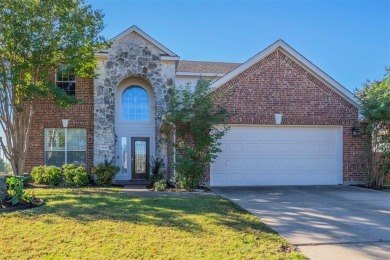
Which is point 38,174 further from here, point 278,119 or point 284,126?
point 284,126

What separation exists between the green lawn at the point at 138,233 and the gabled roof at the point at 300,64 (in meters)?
6.11

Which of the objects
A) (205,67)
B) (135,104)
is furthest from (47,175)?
(205,67)

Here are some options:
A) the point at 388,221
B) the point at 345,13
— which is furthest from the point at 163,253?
the point at 345,13

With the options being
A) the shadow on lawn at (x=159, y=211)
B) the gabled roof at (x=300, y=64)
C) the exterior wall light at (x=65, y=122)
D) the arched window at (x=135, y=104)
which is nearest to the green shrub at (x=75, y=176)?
the exterior wall light at (x=65, y=122)

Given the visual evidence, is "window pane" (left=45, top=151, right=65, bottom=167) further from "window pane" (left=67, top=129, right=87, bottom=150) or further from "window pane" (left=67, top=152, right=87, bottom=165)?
"window pane" (left=67, top=129, right=87, bottom=150)

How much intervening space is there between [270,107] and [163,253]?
8.80m

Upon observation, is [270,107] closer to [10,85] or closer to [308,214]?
[308,214]

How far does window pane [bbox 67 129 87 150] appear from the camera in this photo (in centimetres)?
1467

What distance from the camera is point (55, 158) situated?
47.8 feet

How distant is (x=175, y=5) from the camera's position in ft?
40.0

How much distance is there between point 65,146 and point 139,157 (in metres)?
3.38

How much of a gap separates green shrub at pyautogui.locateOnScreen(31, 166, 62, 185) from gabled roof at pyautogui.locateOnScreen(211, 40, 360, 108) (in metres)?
7.55

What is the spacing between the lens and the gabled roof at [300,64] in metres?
12.2

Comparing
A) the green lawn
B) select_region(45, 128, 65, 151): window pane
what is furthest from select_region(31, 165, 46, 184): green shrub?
the green lawn
